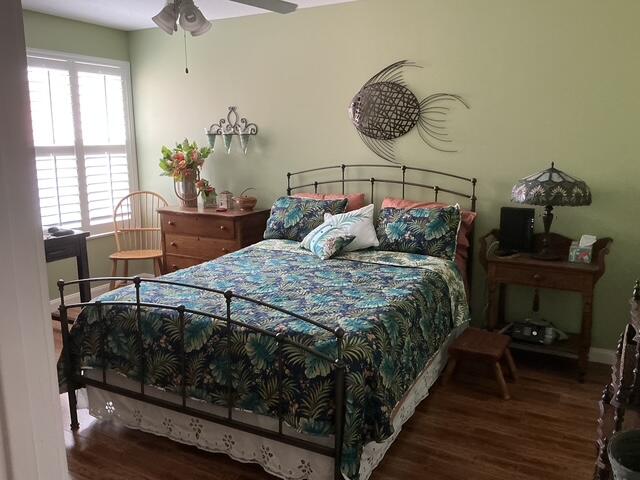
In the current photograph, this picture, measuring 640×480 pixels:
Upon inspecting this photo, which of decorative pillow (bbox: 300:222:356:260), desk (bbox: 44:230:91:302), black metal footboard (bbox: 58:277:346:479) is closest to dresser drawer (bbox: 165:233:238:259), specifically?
desk (bbox: 44:230:91:302)

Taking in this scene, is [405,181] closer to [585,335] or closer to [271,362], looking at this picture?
[585,335]

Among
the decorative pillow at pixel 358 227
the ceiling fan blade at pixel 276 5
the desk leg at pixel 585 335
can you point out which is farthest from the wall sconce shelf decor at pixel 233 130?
the desk leg at pixel 585 335

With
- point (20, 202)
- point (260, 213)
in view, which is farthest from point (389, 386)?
point (260, 213)

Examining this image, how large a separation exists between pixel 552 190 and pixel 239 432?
7.43ft

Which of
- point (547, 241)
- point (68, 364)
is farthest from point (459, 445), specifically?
point (68, 364)

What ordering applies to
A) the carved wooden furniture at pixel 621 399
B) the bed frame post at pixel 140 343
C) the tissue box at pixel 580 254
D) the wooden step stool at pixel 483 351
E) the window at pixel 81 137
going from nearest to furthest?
the carved wooden furniture at pixel 621 399 < the bed frame post at pixel 140 343 < the wooden step stool at pixel 483 351 < the tissue box at pixel 580 254 < the window at pixel 81 137

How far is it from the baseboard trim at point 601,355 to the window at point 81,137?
4.24 m

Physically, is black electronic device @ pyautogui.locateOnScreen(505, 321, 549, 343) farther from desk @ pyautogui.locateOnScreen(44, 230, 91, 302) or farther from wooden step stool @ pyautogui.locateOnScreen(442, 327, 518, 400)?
desk @ pyautogui.locateOnScreen(44, 230, 91, 302)

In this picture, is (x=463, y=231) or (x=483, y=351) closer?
(x=483, y=351)

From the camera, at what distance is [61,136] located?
15.2ft

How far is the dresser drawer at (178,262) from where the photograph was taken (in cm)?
465

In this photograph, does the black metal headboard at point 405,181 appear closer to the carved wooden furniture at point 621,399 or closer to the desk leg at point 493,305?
the desk leg at point 493,305

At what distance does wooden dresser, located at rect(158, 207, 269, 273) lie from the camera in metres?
4.46

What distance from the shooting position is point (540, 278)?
339 centimetres
